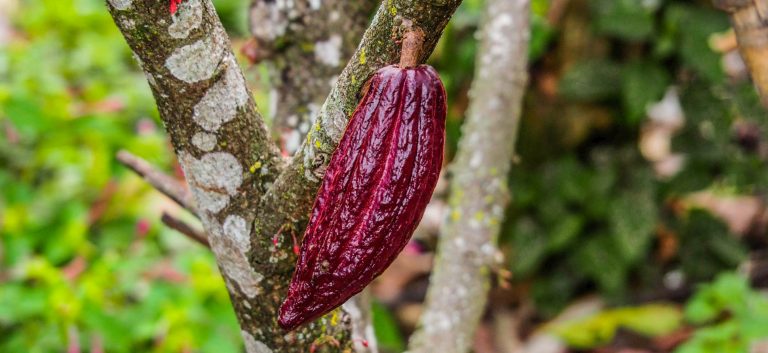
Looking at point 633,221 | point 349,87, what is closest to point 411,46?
point 349,87

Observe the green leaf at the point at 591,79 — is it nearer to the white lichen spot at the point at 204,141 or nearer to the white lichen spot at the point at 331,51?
the white lichen spot at the point at 331,51

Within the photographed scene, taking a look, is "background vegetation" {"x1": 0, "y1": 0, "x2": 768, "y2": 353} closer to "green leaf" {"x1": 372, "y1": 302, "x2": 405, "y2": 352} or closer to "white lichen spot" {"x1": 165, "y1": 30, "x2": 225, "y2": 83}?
"green leaf" {"x1": 372, "y1": 302, "x2": 405, "y2": 352}

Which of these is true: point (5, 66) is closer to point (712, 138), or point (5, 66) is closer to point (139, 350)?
point (139, 350)

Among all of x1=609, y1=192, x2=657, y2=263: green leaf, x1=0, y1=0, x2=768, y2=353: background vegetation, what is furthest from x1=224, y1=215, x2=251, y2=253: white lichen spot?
x1=609, y1=192, x2=657, y2=263: green leaf

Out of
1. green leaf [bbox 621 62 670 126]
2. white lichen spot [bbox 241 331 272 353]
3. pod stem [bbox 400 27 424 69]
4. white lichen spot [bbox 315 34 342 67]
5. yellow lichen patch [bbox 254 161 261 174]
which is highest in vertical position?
green leaf [bbox 621 62 670 126]

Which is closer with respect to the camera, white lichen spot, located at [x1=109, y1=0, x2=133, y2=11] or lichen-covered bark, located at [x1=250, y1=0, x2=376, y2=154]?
white lichen spot, located at [x1=109, y1=0, x2=133, y2=11]

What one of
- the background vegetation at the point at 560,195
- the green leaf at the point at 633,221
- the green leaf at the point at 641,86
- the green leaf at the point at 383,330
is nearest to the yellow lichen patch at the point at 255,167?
the background vegetation at the point at 560,195
